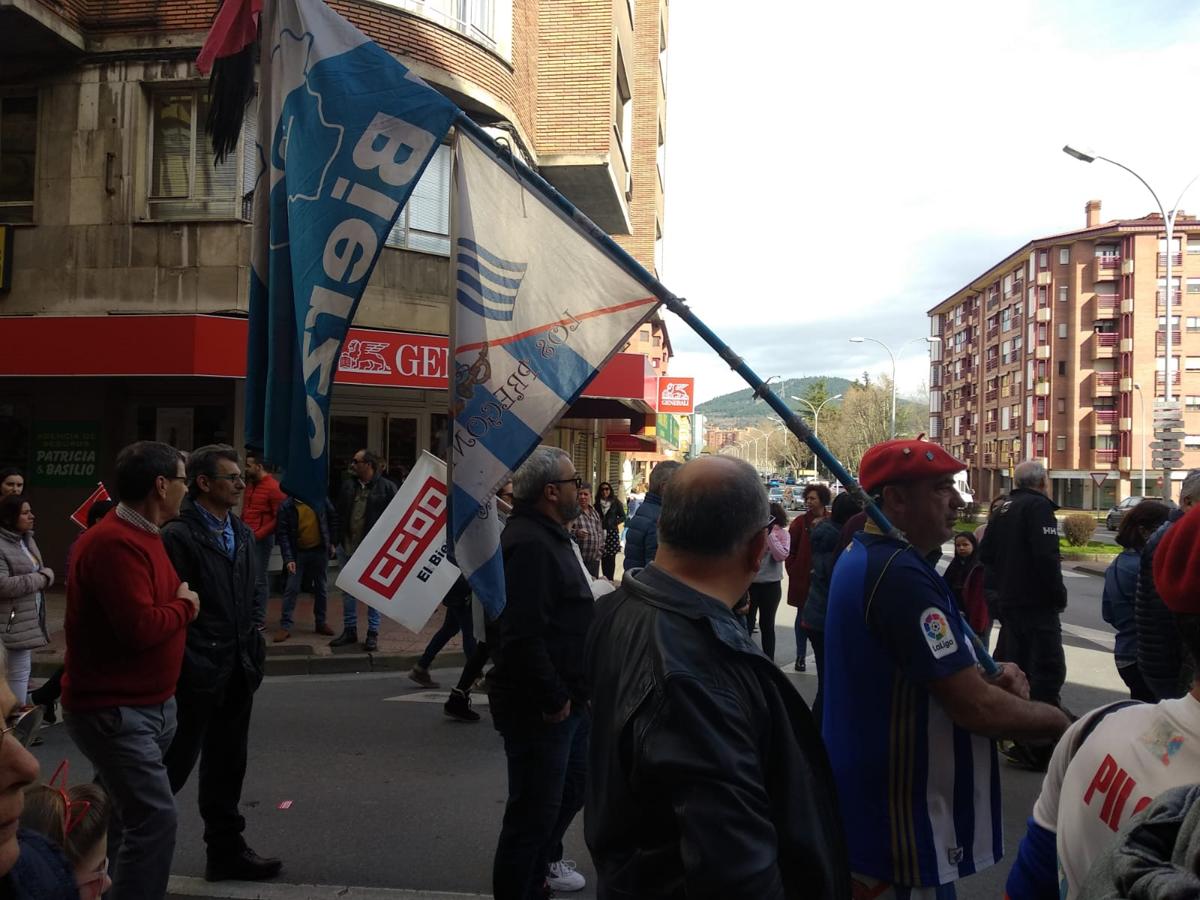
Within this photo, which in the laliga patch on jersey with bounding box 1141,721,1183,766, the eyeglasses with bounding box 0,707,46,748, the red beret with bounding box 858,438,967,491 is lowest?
the eyeglasses with bounding box 0,707,46,748

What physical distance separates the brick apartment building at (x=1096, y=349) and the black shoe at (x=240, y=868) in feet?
227

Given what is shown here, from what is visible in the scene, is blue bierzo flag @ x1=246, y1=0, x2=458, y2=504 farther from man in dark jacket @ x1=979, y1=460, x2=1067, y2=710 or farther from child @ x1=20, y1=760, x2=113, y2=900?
man in dark jacket @ x1=979, y1=460, x2=1067, y2=710

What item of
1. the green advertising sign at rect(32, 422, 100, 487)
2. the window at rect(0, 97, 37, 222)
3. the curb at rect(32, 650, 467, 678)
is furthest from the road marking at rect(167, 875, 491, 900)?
the window at rect(0, 97, 37, 222)

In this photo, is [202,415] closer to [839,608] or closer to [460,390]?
[460,390]

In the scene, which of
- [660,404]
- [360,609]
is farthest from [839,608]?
[660,404]

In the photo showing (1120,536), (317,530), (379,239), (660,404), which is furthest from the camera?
(660,404)

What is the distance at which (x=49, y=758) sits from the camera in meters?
6.00

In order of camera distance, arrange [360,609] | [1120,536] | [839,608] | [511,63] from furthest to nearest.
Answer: [511,63] → [360,609] → [1120,536] → [839,608]

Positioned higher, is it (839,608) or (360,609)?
(839,608)

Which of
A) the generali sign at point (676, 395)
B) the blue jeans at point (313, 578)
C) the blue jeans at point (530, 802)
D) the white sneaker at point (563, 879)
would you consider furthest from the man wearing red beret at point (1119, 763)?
the generali sign at point (676, 395)

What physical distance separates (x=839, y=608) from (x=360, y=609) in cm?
948

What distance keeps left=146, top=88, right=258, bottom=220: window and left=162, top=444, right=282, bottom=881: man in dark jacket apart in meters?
10.3

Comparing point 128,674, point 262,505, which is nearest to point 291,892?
point 128,674

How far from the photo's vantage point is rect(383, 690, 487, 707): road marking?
25.4 feet
